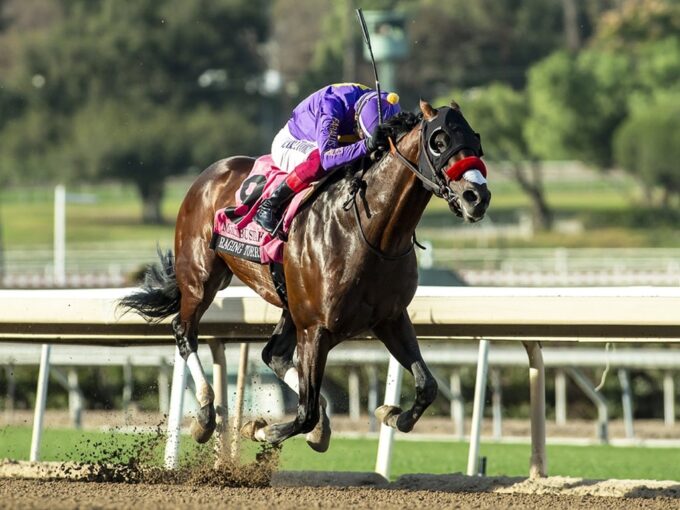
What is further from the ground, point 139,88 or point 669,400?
point 139,88

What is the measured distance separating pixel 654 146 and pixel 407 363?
34.3 metres

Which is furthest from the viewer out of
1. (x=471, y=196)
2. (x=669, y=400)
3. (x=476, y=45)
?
(x=476, y=45)

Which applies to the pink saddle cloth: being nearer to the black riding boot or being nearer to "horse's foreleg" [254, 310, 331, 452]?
the black riding boot

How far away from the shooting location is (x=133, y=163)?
47094mm

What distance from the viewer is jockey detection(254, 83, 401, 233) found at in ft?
17.1

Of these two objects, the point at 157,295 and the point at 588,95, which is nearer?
the point at 157,295

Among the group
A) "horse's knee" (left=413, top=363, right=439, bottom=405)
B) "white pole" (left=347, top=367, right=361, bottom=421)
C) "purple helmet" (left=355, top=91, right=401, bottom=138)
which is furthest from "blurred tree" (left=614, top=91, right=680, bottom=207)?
"horse's knee" (left=413, top=363, right=439, bottom=405)

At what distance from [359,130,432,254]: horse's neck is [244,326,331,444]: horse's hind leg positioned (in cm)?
42

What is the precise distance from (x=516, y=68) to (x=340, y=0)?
740 cm

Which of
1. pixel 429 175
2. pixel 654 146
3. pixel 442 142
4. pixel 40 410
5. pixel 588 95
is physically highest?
pixel 588 95

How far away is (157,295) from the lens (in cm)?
616

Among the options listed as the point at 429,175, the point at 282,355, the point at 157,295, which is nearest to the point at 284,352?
the point at 282,355

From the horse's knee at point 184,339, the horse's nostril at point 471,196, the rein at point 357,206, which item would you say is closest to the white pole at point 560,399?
the horse's knee at point 184,339

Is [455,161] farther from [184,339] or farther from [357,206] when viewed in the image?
[184,339]
